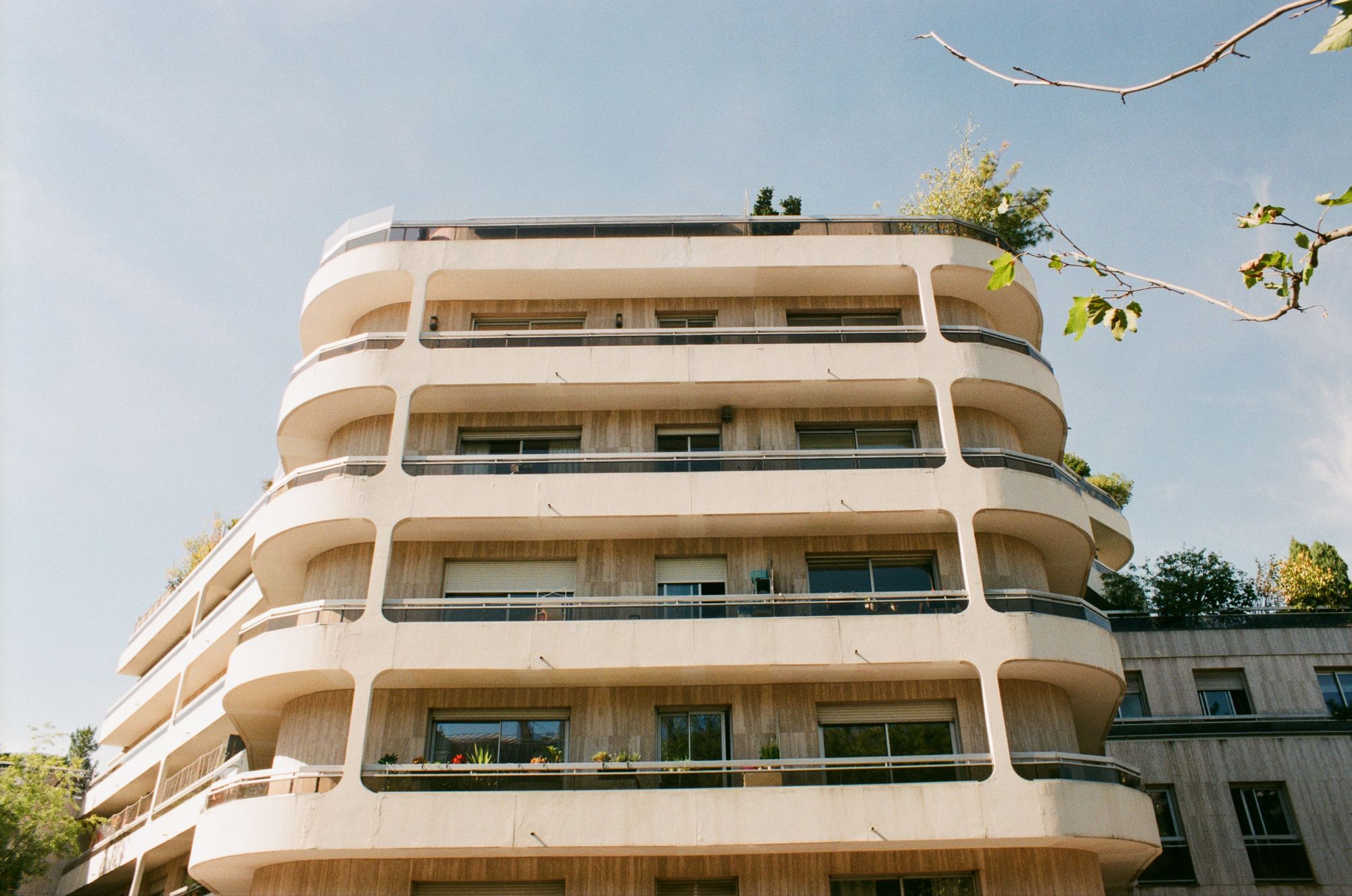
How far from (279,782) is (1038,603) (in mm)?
13705

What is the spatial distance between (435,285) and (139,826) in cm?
Result: 1635

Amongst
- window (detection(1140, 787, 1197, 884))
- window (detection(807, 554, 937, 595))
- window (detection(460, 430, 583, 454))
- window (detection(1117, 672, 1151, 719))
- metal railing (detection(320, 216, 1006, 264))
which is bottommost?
window (detection(1140, 787, 1197, 884))

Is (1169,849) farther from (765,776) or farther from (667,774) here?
(667,774)

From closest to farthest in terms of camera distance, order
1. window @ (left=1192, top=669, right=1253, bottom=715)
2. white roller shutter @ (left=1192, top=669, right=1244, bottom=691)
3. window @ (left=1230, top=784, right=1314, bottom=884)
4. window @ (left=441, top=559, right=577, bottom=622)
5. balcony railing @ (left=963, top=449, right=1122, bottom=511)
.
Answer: window @ (left=441, top=559, right=577, bottom=622), balcony railing @ (left=963, top=449, right=1122, bottom=511), window @ (left=1230, top=784, right=1314, bottom=884), window @ (left=1192, top=669, right=1253, bottom=715), white roller shutter @ (left=1192, top=669, right=1244, bottom=691)

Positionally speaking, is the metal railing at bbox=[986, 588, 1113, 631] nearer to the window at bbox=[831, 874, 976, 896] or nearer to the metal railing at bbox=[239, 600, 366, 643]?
the window at bbox=[831, 874, 976, 896]

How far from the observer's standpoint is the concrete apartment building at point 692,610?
54.4 ft

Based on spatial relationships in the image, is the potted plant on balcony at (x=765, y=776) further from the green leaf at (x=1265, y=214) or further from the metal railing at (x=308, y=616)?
the green leaf at (x=1265, y=214)

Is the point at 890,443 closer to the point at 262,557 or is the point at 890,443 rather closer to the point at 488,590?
the point at 488,590

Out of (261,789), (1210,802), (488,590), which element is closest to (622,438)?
(488,590)

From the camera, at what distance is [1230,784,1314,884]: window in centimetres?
2247

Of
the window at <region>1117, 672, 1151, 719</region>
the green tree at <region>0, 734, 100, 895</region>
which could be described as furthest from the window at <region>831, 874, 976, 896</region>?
the green tree at <region>0, 734, 100, 895</region>

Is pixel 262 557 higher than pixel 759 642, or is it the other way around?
pixel 262 557

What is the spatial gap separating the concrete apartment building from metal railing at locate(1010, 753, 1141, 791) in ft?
0.23

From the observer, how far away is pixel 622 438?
69.6 ft
